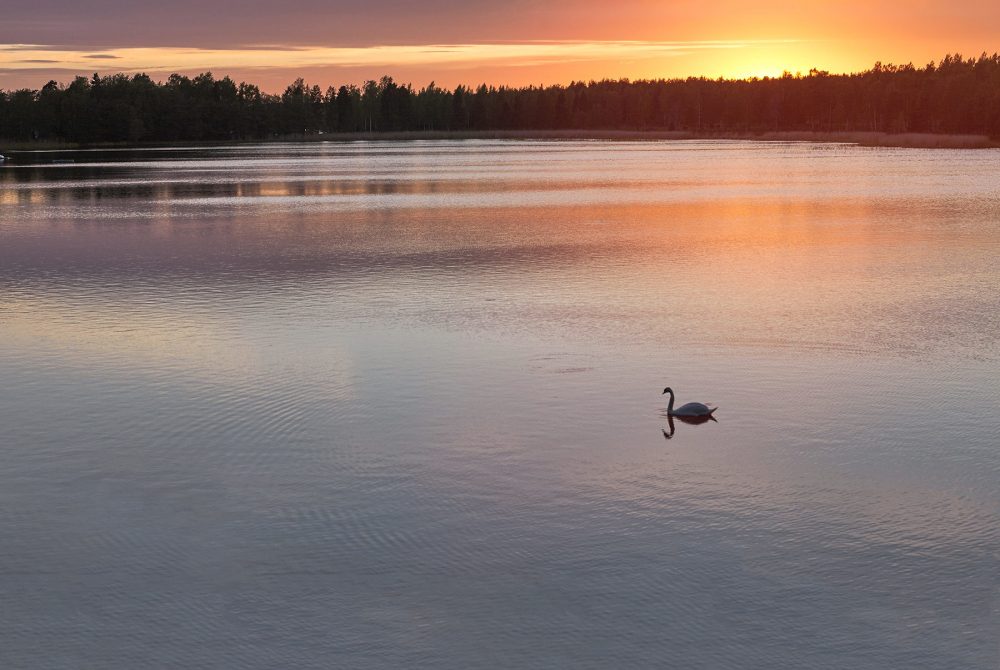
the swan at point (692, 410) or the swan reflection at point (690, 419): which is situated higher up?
the swan at point (692, 410)

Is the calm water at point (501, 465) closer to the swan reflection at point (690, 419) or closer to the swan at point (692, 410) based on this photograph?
the swan reflection at point (690, 419)

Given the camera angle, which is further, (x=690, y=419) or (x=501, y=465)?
(x=690, y=419)

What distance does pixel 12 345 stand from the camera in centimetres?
1705

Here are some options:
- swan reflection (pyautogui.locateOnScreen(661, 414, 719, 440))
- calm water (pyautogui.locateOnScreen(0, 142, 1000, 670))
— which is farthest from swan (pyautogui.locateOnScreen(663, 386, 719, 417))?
calm water (pyautogui.locateOnScreen(0, 142, 1000, 670))

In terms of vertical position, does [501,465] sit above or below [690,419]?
below

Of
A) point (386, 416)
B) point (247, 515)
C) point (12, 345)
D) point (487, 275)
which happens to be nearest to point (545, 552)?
point (247, 515)

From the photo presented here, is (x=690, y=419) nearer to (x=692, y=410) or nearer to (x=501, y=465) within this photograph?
(x=692, y=410)

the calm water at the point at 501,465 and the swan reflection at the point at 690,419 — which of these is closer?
the calm water at the point at 501,465

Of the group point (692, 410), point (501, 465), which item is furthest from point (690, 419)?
point (501, 465)

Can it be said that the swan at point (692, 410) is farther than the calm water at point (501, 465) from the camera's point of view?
Yes

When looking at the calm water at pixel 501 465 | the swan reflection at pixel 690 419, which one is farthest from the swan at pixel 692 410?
the calm water at pixel 501 465

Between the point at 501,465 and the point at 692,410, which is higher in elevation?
the point at 692,410

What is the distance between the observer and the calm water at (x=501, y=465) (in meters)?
7.85

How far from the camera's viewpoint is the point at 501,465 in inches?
439
